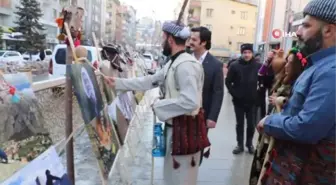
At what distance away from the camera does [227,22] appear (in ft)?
204

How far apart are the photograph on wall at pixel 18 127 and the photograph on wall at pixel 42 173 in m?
0.03

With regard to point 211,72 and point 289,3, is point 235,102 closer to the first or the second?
point 211,72

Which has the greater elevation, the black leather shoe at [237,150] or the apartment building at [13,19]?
the apartment building at [13,19]

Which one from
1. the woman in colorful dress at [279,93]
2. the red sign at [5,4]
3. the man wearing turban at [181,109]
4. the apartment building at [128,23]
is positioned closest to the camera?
the woman in colorful dress at [279,93]

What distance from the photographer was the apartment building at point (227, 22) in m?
60.6

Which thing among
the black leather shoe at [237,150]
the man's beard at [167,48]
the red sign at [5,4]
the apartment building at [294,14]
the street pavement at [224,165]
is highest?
the red sign at [5,4]

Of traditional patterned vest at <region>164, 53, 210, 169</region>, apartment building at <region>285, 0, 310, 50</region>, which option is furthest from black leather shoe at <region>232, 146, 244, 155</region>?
apartment building at <region>285, 0, 310, 50</region>

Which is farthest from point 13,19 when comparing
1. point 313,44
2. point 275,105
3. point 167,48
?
point 313,44

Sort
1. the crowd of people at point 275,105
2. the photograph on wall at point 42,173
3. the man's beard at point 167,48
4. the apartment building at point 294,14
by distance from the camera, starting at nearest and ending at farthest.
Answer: the photograph on wall at point 42,173
the crowd of people at point 275,105
the man's beard at point 167,48
the apartment building at point 294,14

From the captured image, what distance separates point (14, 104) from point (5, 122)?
10 centimetres

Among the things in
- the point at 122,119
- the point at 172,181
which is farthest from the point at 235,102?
the point at 172,181

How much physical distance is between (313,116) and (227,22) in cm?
6249

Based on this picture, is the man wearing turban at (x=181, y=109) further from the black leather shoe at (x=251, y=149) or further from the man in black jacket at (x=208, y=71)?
the black leather shoe at (x=251, y=149)

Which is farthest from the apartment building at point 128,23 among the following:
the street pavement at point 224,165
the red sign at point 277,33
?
the red sign at point 277,33
